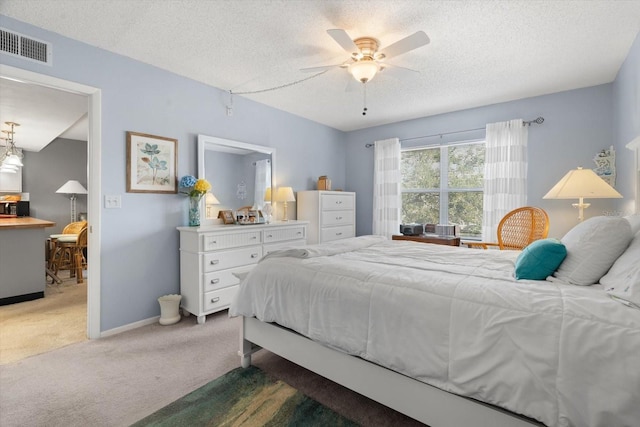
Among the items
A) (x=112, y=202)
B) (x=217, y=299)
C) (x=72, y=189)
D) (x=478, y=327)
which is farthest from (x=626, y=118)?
(x=72, y=189)

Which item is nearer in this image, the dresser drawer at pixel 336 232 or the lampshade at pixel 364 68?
the lampshade at pixel 364 68

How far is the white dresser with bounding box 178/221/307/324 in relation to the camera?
2941mm

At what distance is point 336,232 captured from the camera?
470 cm

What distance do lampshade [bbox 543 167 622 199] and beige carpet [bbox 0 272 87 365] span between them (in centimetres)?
461

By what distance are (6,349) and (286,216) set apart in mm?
2969

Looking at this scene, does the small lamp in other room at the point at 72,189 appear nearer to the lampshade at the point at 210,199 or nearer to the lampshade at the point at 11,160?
the lampshade at the point at 11,160

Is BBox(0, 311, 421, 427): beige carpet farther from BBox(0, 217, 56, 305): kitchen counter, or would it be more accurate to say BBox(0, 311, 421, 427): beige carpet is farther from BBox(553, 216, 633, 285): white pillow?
BBox(0, 217, 56, 305): kitchen counter

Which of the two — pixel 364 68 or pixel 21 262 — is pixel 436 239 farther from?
pixel 21 262

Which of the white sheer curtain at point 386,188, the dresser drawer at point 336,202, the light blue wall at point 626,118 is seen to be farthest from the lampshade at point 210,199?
the light blue wall at point 626,118

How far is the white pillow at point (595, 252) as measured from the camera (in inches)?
54.7

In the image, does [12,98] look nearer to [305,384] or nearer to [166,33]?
[166,33]

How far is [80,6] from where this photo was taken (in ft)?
6.84

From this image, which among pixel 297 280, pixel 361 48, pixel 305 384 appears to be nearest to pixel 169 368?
pixel 305 384

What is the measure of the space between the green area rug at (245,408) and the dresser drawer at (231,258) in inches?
49.0
